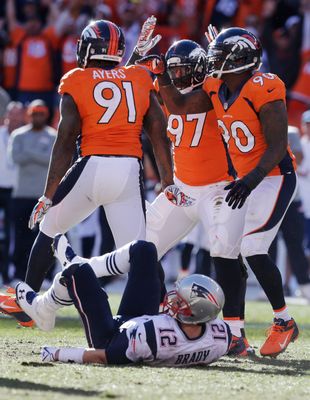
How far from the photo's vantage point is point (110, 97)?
672 centimetres

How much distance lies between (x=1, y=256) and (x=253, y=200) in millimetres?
6140

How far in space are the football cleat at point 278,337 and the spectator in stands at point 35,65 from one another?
7986 millimetres

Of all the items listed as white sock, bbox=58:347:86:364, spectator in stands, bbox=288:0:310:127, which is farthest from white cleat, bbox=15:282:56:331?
spectator in stands, bbox=288:0:310:127

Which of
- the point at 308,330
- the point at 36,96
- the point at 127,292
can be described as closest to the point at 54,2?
the point at 36,96

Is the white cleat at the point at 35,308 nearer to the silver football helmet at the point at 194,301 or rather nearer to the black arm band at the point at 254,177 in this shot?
the silver football helmet at the point at 194,301

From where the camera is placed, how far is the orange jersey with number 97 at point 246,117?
21.1 feet

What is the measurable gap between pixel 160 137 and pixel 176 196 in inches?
16.2

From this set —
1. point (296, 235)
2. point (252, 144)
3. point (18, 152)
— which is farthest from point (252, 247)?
point (18, 152)

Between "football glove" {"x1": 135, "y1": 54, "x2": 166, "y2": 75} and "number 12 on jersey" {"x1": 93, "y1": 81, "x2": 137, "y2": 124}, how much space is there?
0.64 ft

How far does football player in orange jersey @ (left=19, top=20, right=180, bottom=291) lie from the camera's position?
6.70m

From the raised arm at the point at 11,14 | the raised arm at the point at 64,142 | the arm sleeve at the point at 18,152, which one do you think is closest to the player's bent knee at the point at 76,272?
the raised arm at the point at 64,142

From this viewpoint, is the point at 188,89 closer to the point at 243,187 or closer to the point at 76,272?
the point at 243,187

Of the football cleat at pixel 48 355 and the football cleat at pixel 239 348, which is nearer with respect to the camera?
the football cleat at pixel 48 355

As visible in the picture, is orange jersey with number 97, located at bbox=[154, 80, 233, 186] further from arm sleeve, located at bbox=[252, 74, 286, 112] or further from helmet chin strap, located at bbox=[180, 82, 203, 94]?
arm sleeve, located at bbox=[252, 74, 286, 112]
